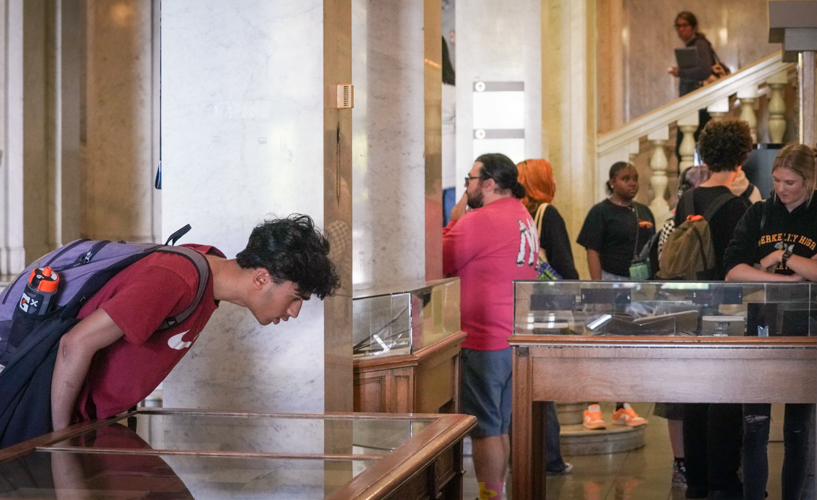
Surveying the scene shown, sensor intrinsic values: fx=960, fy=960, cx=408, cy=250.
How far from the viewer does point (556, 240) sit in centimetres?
565

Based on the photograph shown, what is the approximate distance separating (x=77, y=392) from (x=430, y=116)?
3192 millimetres

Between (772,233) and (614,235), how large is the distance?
6.08ft

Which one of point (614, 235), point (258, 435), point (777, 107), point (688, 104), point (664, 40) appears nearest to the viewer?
point (258, 435)

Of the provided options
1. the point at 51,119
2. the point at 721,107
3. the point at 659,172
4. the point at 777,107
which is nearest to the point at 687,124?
the point at 721,107

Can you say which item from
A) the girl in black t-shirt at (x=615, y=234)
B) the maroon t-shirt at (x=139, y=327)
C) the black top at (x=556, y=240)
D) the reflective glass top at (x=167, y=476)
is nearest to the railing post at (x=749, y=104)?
the girl in black t-shirt at (x=615, y=234)

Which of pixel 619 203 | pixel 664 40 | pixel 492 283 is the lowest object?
pixel 492 283

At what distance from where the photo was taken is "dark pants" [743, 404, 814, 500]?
429 cm

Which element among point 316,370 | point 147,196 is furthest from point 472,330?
point 147,196

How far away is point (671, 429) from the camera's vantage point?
530 centimetres

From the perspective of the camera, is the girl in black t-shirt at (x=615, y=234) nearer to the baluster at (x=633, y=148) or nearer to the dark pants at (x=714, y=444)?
the dark pants at (x=714, y=444)

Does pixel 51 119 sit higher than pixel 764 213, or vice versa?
pixel 51 119

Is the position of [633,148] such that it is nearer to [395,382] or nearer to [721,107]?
[721,107]

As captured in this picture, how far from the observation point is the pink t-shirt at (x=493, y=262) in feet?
15.4

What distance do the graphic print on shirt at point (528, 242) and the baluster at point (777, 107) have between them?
15.4 feet
